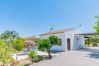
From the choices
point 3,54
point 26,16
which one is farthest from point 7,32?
point 3,54

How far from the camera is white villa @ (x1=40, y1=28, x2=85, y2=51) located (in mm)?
34656

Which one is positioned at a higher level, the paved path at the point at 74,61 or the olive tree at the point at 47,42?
the olive tree at the point at 47,42

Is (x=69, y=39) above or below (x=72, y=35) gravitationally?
below

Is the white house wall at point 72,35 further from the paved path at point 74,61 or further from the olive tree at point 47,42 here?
the paved path at point 74,61

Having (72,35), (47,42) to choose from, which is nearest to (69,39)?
(72,35)

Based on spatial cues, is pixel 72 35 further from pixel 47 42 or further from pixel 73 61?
pixel 73 61

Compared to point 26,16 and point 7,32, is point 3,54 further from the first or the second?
point 7,32

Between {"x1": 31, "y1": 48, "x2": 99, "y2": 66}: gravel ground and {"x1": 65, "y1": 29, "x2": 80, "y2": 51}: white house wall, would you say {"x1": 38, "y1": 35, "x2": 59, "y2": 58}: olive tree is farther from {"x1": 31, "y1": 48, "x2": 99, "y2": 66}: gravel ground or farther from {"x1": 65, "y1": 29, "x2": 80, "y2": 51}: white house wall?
{"x1": 65, "y1": 29, "x2": 80, "y2": 51}: white house wall

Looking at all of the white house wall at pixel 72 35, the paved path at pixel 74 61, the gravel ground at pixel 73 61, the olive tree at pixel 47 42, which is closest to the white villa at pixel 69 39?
the white house wall at pixel 72 35

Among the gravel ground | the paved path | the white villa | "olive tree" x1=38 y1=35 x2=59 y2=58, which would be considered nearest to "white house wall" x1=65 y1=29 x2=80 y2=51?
the white villa

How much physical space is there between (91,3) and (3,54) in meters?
14.0

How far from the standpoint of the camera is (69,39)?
36031mm

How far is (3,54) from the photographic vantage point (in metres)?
14.2

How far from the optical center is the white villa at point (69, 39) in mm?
34656
